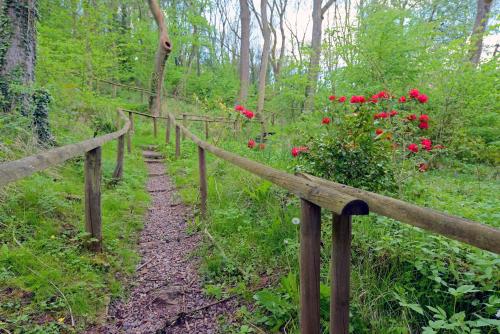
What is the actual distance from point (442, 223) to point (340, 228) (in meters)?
0.44

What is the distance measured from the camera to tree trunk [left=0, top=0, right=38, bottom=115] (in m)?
4.58

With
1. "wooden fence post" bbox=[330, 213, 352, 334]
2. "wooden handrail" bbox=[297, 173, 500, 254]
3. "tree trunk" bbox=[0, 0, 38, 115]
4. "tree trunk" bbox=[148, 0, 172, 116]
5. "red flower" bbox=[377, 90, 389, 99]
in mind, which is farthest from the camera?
"tree trunk" bbox=[148, 0, 172, 116]

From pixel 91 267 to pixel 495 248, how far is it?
9.00ft

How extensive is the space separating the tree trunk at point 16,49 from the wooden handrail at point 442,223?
5.23 meters

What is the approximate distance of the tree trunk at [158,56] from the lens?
11367mm

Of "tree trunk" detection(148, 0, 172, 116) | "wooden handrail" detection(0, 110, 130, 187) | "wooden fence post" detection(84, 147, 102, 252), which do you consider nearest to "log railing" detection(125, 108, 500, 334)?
"wooden handrail" detection(0, 110, 130, 187)

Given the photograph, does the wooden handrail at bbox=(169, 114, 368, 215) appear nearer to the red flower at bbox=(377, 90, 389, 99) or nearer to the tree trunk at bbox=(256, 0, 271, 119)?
the red flower at bbox=(377, 90, 389, 99)

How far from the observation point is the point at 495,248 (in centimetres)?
80

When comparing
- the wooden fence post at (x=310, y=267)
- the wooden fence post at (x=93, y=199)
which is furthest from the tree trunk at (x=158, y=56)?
the wooden fence post at (x=310, y=267)

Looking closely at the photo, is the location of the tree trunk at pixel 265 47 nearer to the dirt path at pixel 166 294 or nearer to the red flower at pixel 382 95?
the red flower at pixel 382 95

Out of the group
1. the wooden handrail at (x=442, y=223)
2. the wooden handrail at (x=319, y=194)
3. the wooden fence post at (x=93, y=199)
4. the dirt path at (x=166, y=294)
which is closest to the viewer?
A: the wooden handrail at (x=442, y=223)

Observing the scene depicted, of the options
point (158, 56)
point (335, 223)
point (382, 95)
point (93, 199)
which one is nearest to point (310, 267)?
point (335, 223)

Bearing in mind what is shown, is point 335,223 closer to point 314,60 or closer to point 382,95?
point 382,95

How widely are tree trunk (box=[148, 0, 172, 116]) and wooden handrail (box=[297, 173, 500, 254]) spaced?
38.5 ft
